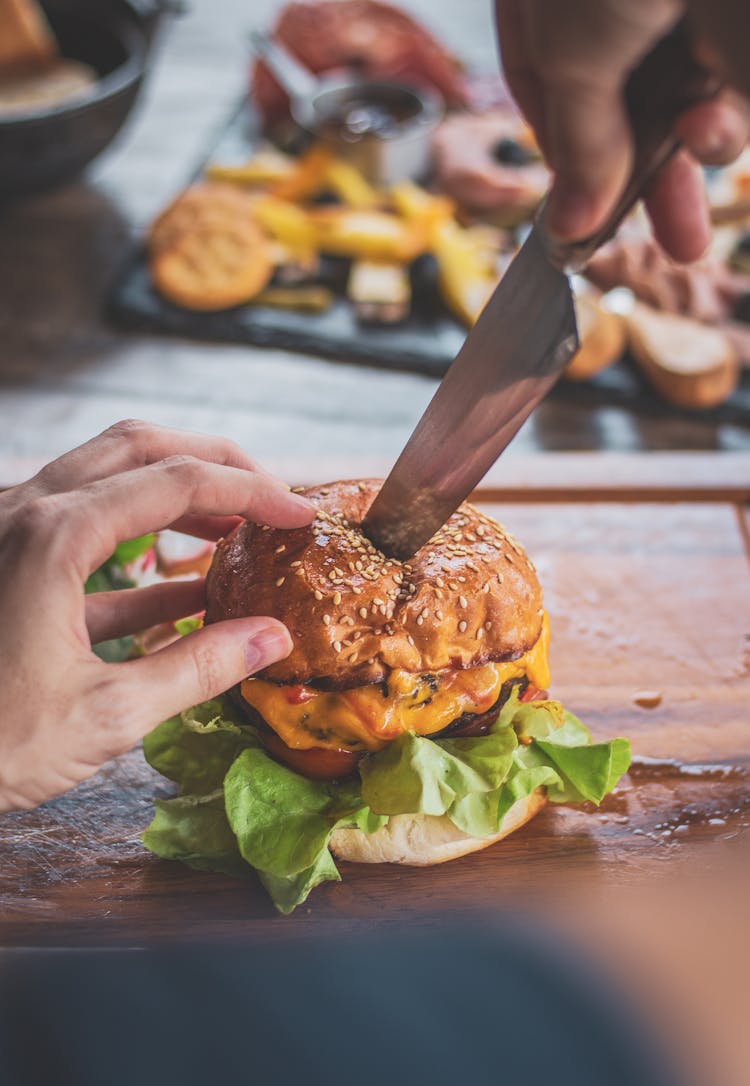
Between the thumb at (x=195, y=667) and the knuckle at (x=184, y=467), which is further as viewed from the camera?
the knuckle at (x=184, y=467)

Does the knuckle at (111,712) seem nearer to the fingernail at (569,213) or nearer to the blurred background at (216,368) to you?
the fingernail at (569,213)

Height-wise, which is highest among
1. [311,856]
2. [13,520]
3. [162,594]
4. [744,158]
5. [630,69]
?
[630,69]

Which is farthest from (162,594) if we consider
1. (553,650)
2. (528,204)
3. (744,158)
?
(744,158)

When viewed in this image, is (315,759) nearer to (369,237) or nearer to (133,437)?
(133,437)

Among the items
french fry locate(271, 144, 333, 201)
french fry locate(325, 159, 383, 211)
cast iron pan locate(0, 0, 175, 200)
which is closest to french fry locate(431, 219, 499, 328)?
french fry locate(325, 159, 383, 211)

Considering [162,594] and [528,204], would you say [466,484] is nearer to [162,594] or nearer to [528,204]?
[162,594]

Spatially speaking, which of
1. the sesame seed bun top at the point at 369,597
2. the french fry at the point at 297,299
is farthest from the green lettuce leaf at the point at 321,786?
the french fry at the point at 297,299

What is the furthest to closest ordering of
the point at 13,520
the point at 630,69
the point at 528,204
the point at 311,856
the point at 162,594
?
1. the point at 528,204
2. the point at 162,594
3. the point at 311,856
4. the point at 13,520
5. the point at 630,69
